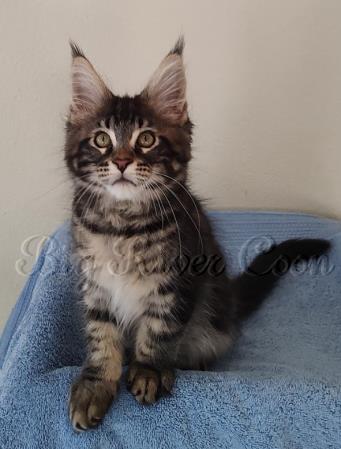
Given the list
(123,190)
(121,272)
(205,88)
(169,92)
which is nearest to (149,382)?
(121,272)

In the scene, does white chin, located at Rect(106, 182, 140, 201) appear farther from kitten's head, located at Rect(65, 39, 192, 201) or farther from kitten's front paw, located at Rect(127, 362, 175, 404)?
kitten's front paw, located at Rect(127, 362, 175, 404)

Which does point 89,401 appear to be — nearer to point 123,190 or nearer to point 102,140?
point 123,190

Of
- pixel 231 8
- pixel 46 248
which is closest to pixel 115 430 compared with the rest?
pixel 46 248

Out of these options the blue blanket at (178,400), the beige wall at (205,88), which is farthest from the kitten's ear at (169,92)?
the blue blanket at (178,400)

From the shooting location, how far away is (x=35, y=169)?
1.63 meters

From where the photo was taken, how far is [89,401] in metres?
0.99

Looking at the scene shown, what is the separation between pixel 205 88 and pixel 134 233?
85 centimetres

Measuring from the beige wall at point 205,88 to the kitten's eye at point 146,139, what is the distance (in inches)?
20.6

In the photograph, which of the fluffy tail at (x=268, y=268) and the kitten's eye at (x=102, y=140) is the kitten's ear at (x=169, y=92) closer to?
the kitten's eye at (x=102, y=140)

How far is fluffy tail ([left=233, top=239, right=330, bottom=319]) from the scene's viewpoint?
1578 mm

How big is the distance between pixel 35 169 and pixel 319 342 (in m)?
1.13

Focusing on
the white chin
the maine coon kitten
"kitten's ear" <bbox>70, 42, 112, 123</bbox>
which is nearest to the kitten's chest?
the maine coon kitten

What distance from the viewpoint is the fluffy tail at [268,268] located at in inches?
62.1

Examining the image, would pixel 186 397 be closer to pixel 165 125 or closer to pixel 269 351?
pixel 269 351
